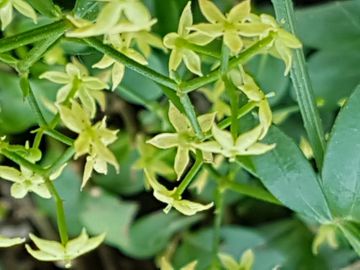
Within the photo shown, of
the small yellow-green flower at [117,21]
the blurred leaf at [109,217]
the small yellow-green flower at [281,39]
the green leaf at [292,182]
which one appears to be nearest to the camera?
the small yellow-green flower at [117,21]

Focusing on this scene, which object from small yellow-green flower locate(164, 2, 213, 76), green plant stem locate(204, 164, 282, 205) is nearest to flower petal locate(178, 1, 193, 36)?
small yellow-green flower locate(164, 2, 213, 76)

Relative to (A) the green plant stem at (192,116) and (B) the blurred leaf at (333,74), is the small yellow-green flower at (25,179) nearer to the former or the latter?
(A) the green plant stem at (192,116)

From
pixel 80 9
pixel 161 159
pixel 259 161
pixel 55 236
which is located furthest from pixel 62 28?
pixel 55 236

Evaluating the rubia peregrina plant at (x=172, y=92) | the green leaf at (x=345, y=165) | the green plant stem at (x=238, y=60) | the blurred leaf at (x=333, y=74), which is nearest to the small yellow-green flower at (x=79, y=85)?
the rubia peregrina plant at (x=172, y=92)

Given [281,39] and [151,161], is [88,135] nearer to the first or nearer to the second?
[281,39]

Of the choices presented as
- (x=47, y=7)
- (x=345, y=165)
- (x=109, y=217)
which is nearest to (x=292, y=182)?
(x=345, y=165)

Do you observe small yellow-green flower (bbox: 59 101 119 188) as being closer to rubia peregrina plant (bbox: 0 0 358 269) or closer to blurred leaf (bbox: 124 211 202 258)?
rubia peregrina plant (bbox: 0 0 358 269)

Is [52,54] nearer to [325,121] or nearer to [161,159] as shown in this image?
[161,159]
